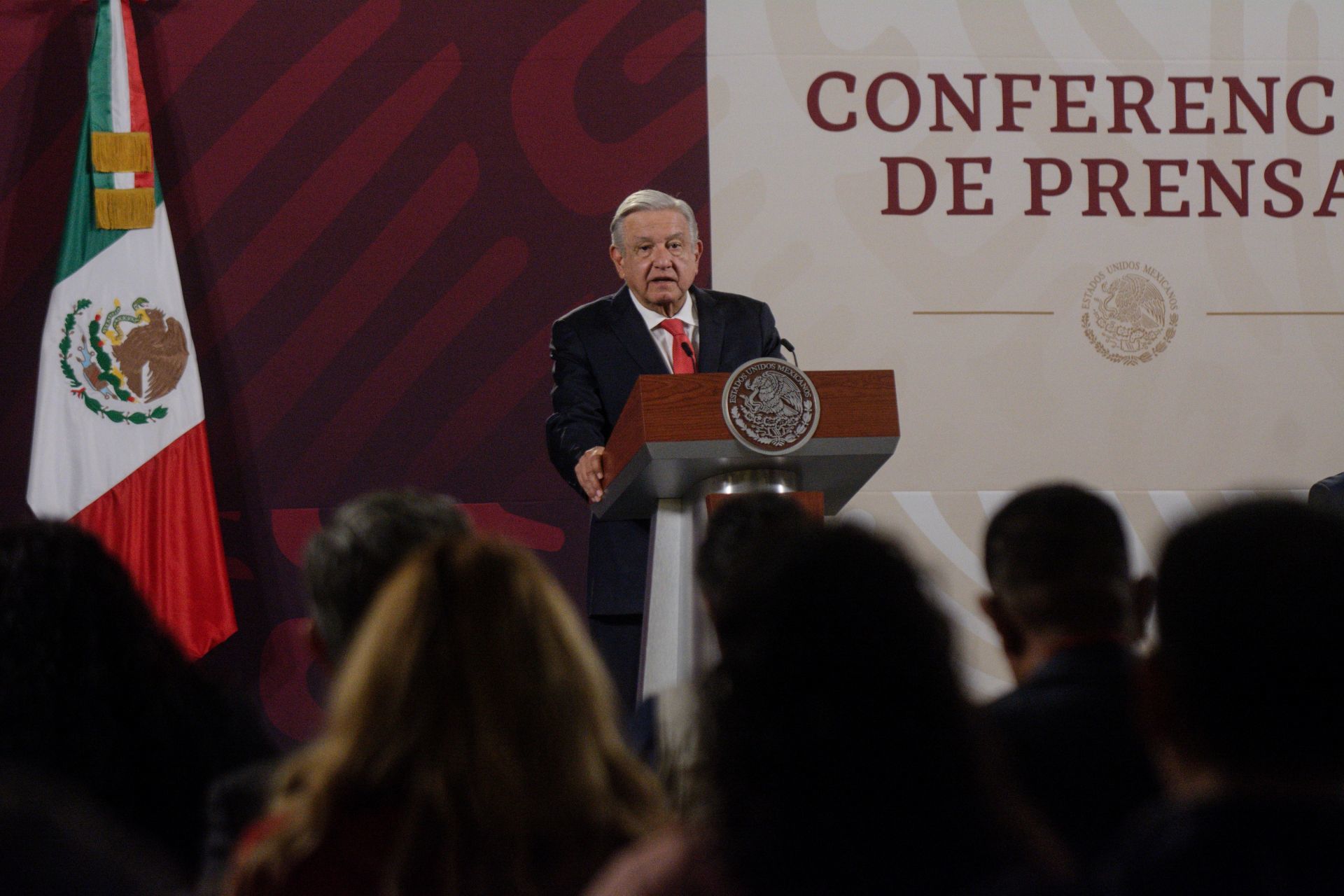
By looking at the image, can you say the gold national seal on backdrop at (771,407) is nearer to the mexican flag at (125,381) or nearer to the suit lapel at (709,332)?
the suit lapel at (709,332)

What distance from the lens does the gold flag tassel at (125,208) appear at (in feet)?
15.8

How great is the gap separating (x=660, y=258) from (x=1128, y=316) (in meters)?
2.53

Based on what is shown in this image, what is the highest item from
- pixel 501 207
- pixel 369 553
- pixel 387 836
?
pixel 501 207

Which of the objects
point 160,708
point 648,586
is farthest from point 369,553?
point 648,586

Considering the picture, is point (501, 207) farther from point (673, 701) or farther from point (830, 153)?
point (673, 701)

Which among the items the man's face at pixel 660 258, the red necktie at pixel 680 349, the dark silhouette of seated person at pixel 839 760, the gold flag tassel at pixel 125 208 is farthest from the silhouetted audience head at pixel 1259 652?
the gold flag tassel at pixel 125 208

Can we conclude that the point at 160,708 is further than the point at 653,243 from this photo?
No

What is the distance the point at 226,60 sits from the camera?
5.08 metres

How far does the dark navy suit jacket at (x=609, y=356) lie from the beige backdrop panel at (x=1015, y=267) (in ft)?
6.00

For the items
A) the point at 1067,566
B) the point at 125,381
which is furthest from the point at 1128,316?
the point at 1067,566

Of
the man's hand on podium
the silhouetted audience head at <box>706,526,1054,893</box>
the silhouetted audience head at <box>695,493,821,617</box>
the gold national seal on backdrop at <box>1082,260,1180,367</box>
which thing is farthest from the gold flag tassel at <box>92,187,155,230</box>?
the silhouetted audience head at <box>706,526,1054,893</box>

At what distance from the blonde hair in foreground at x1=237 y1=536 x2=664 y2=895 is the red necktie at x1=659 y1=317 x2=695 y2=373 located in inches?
85.7

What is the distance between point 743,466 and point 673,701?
866 millimetres

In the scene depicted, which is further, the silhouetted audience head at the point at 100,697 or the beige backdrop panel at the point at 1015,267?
the beige backdrop panel at the point at 1015,267
